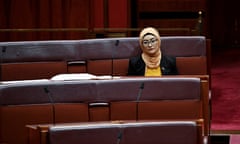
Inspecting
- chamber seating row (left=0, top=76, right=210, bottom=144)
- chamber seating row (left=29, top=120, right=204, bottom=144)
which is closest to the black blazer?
chamber seating row (left=0, top=76, right=210, bottom=144)

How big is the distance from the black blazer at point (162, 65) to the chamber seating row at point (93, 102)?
0.53 m

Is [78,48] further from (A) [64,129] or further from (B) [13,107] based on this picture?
(A) [64,129]

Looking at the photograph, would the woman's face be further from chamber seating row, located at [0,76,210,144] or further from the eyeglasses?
chamber seating row, located at [0,76,210,144]

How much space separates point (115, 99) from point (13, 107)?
0.25 m

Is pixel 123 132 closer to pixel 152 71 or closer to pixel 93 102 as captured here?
pixel 93 102

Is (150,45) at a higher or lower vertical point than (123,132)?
higher

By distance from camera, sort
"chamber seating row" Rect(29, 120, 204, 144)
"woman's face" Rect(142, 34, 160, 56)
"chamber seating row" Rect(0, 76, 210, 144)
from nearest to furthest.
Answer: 1. "chamber seating row" Rect(29, 120, 204, 144)
2. "chamber seating row" Rect(0, 76, 210, 144)
3. "woman's face" Rect(142, 34, 160, 56)

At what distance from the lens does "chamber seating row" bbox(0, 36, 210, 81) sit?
6.73 feet

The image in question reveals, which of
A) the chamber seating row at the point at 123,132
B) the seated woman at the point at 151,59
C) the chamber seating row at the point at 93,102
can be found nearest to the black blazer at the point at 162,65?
the seated woman at the point at 151,59

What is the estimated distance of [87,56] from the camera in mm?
2074

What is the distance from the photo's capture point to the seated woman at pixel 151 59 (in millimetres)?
2029

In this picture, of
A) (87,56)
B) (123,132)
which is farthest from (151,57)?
(123,132)

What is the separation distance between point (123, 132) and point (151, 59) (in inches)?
35.5

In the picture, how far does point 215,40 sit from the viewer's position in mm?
3789
